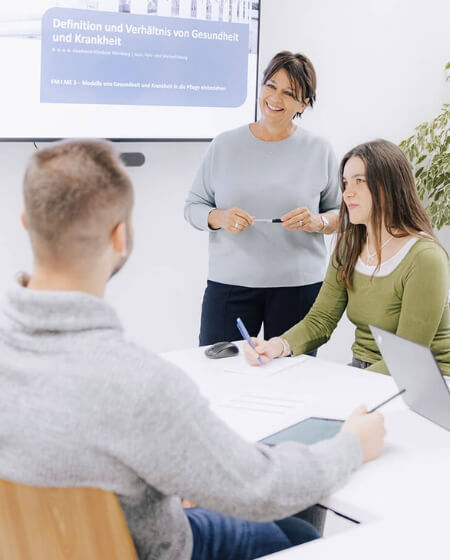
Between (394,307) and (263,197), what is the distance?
2.49 feet

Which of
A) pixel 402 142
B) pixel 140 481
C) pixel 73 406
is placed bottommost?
pixel 140 481

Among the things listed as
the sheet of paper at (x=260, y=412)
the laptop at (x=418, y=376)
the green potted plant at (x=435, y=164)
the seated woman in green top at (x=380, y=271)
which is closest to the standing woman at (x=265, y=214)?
the seated woman in green top at (x=380, y=271)

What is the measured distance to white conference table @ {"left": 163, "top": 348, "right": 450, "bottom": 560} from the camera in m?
1.23

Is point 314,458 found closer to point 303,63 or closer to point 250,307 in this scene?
point 250,307

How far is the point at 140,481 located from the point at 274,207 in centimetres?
184

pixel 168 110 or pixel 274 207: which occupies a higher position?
pixel 168 110

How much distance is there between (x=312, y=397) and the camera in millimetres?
1876

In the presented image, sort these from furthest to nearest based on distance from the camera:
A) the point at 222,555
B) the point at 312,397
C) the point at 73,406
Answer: the point at 312,397, the point at 222,555, the point at 73,406

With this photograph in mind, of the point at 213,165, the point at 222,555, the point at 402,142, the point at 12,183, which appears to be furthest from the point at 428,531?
the point at 402,142

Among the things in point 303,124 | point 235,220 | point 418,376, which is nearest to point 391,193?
point 235,220

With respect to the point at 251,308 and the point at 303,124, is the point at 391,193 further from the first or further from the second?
the point at 303,124

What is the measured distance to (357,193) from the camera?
2.37 m

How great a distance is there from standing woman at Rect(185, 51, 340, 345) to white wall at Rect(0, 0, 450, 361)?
2.58 feet

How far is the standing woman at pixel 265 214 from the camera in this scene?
2832mm
